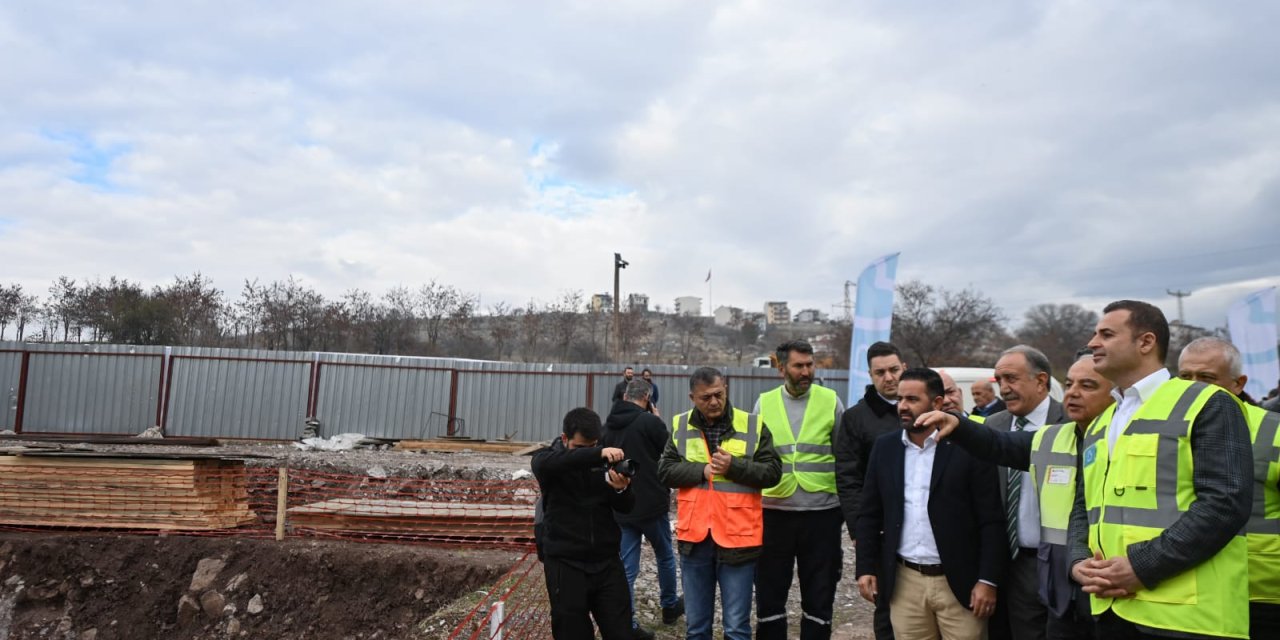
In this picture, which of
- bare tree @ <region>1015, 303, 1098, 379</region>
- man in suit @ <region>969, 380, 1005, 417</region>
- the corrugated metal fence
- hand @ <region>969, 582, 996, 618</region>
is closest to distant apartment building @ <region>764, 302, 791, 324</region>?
bare tree @ <region>1015, 303, 1098, 379</region>

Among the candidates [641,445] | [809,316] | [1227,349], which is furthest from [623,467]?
[809,316]

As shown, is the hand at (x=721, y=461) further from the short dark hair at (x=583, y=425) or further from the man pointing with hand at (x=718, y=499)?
the short dark hair at (x=583, y=425)

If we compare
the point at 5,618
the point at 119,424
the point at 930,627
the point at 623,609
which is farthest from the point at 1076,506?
the point at 119,424

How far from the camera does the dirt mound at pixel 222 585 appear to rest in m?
7.97

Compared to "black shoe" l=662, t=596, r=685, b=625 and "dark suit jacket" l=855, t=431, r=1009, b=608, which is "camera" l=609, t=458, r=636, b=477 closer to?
"dark suit jacket" l=855, t=431, r=1009, b=608

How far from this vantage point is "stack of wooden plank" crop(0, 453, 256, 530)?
29.5 ft

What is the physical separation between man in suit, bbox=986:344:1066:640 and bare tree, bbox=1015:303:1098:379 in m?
45.6

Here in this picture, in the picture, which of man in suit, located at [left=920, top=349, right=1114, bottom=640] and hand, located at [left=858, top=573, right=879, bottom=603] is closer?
man in suit, located at [left=920, top=349, right=1114, bottom=640]

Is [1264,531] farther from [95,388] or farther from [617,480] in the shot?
[95,388]

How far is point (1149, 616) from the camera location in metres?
2.45

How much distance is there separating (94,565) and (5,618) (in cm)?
105

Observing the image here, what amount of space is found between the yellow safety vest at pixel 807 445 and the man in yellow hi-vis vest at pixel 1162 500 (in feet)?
6.14

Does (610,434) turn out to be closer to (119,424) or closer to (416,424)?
(416,424)

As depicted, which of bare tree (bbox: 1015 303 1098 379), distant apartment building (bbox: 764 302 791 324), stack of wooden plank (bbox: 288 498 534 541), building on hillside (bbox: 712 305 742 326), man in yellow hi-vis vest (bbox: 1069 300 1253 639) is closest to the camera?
man in yellow hi-vis vest (bbox: 1069 300 1253 639)
